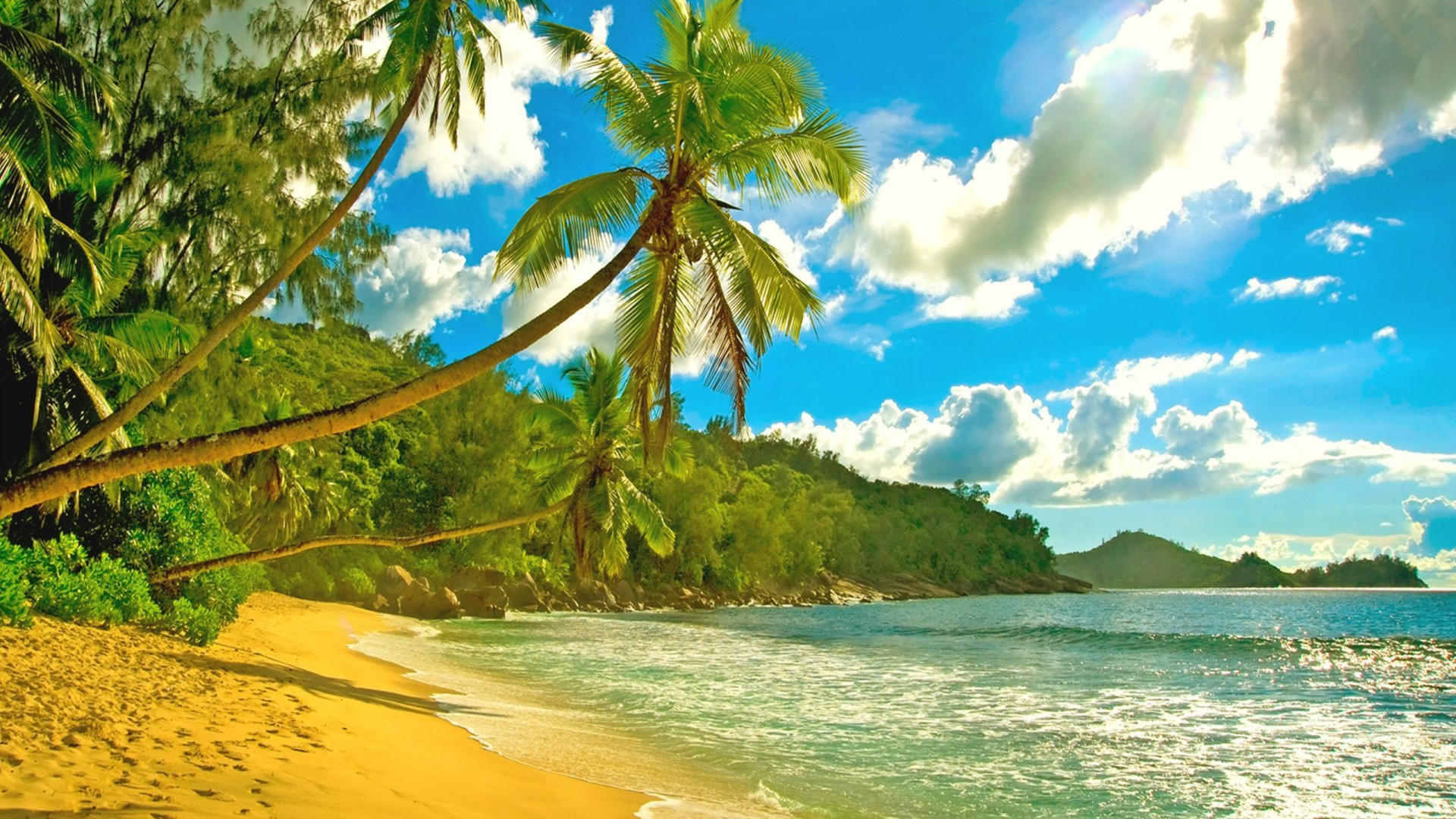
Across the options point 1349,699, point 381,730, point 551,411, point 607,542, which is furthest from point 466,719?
point 1349,699

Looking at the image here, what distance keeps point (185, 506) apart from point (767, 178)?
11565 mm

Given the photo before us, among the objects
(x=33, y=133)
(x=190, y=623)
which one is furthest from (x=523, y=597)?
(x=33, y=133)

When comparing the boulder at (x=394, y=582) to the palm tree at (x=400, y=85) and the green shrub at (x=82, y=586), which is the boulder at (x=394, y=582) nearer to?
the green shrub at (x=82, y=586)

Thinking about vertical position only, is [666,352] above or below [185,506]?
above

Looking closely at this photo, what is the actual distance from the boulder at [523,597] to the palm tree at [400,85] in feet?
101

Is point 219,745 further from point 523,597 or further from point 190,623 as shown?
point 523,597

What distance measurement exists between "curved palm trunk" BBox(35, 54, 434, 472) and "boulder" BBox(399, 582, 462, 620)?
25.1 metres

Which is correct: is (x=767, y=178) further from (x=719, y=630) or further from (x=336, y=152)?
(x=719, y=630)

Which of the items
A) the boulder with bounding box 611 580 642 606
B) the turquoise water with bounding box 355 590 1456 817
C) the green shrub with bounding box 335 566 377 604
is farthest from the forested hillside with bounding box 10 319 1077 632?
the turquoise water with bounding box 355 590 1456 817

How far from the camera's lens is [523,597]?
3962 centimetres

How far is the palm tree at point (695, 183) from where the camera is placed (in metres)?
Result: 7.75

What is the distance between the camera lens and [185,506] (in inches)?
543

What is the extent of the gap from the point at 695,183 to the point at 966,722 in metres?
8.74

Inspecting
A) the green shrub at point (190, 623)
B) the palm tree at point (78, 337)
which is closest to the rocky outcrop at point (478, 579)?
the palm tree at point (78, 337)
